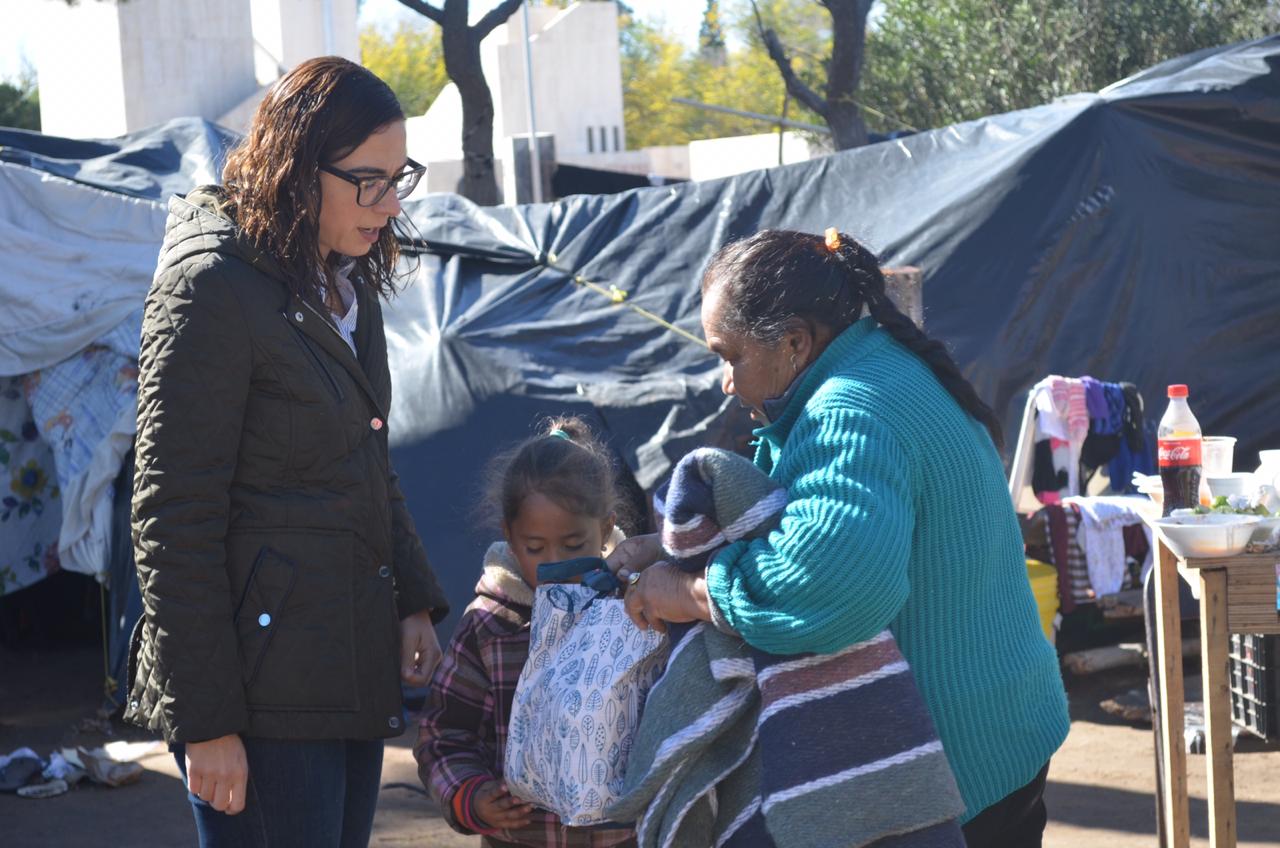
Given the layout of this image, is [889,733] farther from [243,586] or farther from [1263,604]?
[1263,604]

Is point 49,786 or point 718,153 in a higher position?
point 718,153

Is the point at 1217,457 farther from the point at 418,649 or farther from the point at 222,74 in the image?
the point at 222,74

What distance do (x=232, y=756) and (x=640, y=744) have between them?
23.6 inches

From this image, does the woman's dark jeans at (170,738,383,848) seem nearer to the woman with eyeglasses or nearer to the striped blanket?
the woman with eyeglasses

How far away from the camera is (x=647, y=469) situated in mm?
5918

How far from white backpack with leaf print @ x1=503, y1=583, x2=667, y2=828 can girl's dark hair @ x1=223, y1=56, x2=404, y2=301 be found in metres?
0.65

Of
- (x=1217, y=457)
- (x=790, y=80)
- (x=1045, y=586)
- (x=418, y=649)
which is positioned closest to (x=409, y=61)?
(x=790, y=80)

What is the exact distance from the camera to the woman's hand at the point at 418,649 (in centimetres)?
246

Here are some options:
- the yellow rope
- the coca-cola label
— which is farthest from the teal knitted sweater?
the yellow rope

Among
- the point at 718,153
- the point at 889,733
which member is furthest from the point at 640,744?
the point at 718,153

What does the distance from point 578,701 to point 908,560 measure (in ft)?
1.91

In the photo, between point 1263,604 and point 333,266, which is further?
point 1263,604

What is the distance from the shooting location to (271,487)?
214 centimetres

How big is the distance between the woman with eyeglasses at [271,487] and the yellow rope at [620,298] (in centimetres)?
402
